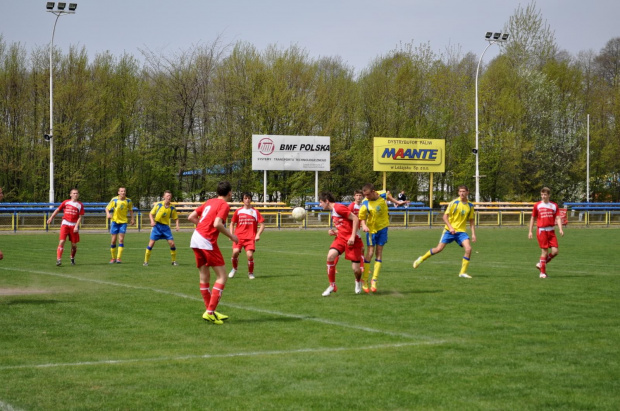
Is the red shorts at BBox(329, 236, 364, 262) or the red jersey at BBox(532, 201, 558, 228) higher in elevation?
the red jersey at BBox(532, 201, 558, 228)

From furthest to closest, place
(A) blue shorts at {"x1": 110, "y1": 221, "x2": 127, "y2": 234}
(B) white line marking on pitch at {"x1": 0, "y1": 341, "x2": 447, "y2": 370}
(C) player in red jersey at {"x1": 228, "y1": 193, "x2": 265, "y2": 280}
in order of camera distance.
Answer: (A) blue shorts at {"x1": 110, "y1": 221, "x2": 127, "y2": 234}, (C) player in red jersey at {"x1": 228, "y1": 193, "x2": 265, "y2": 280}, (B) white line marking on pitch at {"x1": 0, "y1": 341, "x2": 447, "y2": 370}

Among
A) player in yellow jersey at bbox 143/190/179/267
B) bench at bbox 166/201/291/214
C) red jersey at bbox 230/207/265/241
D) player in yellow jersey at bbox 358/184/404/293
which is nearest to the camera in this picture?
player in yellow jersey at bbox 358/184/404/293

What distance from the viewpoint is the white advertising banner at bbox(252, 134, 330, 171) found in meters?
48.2

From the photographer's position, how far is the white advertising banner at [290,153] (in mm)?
48156

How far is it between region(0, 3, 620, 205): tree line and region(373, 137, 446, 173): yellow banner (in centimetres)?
491

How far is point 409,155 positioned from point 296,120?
27.2 ft

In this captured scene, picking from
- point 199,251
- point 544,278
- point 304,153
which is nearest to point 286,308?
point 199,251

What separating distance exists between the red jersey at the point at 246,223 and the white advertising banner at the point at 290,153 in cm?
3100

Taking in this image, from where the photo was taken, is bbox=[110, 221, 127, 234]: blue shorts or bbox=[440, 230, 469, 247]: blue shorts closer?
bbox=[440, 230, 469, 247]: blue shorts

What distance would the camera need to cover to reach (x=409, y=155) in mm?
50688

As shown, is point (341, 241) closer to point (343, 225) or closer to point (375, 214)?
point (343, 225)

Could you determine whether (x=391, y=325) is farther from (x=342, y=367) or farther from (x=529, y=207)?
(x=529, y=207)

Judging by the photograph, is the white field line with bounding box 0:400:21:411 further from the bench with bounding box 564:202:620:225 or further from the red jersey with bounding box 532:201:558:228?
the bench with bounding box 564:202:620:225

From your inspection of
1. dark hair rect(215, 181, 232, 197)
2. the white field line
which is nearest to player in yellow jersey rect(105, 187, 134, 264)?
dark hair rect(215, 181, 232, 197)
